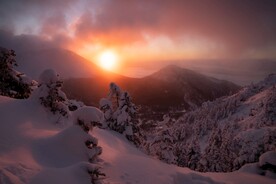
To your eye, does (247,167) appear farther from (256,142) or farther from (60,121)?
(60,121)

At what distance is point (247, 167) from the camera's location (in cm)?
2180

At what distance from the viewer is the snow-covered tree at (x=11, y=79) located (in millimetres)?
20844

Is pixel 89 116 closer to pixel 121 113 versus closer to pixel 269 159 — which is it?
pixel 269 159

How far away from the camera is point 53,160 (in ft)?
41.7

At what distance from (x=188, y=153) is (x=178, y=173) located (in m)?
26.1

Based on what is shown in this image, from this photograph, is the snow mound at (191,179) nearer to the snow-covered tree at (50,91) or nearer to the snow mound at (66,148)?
the snow mound at (66,148)

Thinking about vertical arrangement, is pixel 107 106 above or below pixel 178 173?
above

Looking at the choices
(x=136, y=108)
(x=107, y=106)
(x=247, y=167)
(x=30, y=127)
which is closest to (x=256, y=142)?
(x=247, y=167)

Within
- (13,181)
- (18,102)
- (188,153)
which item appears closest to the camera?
(13,181)

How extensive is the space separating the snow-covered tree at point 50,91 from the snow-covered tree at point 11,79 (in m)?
3.90

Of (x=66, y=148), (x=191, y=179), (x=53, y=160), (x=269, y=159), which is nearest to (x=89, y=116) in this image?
(x=66, y=148)

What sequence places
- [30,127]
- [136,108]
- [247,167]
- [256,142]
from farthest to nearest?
[136,108] → [256,142] → [247,167] → [30,127]

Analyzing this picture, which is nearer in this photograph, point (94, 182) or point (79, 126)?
point (94, 182)

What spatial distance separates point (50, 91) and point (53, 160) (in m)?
7.38
